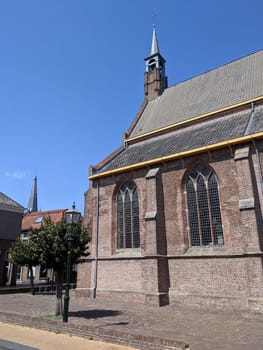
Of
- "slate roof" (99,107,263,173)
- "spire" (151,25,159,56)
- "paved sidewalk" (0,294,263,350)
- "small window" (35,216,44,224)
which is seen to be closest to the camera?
"paved sidewalk" (0,294,263,350)

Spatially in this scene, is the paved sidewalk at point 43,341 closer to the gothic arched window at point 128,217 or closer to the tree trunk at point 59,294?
the tree trunk at point 59,294

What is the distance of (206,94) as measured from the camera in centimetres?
2106

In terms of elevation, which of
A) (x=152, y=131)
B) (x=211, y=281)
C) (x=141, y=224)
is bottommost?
(x=211, y=281)

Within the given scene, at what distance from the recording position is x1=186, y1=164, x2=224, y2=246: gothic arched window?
1395 cm

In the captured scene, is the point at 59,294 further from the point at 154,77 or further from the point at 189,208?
the point at 154,77

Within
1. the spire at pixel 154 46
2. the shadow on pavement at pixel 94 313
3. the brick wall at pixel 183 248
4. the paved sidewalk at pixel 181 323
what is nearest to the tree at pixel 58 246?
the shadow on pavement at pixel 94 313

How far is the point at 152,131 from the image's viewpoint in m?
20.7

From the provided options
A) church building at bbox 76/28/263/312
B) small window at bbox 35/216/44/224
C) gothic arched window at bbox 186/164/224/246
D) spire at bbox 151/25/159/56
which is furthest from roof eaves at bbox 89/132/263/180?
small window at bbox 35/216/44/224

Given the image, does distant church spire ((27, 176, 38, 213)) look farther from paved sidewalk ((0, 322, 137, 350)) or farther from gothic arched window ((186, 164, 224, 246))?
paved sidewalk ((0, 322, 137, 350))

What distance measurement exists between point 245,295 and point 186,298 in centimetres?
284

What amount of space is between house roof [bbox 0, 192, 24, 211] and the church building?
12237mm

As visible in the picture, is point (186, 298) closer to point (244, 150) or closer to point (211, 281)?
point (211, 281)

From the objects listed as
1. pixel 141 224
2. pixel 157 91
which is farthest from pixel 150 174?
pixel 157 91

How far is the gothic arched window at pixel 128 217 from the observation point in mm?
16516
